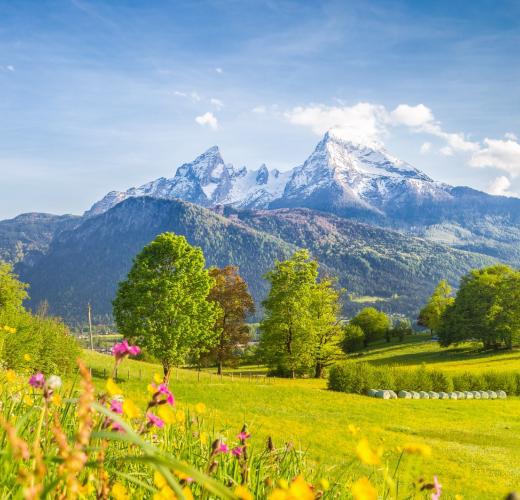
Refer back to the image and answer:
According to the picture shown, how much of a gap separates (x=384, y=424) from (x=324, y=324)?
26.6m

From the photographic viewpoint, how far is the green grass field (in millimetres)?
16141

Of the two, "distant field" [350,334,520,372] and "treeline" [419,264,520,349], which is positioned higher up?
"treeline" [419,264,520,349]

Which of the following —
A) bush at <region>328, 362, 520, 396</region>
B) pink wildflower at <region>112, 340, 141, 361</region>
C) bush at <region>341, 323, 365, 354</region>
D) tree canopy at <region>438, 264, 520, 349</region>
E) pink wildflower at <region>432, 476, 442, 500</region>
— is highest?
pink wildflower at <region>112, 340, 141, 361</region>

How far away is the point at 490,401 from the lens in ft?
127

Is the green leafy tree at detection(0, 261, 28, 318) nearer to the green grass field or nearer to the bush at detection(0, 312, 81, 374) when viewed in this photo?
the green grass field

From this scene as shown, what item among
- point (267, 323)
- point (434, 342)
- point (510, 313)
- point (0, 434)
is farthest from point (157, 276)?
point (434, 342)

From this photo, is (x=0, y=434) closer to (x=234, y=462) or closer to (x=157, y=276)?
(x=234, y=462)

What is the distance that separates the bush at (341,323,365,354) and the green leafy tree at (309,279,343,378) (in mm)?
42452

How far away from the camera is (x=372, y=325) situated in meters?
104

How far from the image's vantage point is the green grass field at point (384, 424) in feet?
53.0

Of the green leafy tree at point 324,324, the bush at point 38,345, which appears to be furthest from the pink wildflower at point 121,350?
the green leafy tree at point 324,324

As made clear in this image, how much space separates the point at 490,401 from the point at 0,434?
41852 mm

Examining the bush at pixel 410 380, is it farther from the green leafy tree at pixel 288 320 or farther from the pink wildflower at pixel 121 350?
the pink wildflower at pixel 121 350

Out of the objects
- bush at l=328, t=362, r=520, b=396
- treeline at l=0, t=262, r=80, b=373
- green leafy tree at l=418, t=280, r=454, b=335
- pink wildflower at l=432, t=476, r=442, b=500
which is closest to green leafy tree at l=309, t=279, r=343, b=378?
bush at l=328, t=362, r=520, b=396
